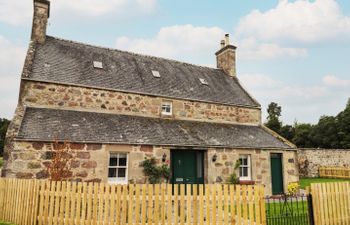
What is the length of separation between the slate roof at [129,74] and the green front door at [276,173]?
4.44 m

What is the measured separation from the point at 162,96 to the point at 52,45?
736cm

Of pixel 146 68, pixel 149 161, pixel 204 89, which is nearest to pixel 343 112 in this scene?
pixel 204 89

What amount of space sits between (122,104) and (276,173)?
9983mm

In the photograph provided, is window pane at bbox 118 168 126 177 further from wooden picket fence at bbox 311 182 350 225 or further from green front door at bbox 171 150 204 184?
wooden picket fence at bbox 311 182 350 225

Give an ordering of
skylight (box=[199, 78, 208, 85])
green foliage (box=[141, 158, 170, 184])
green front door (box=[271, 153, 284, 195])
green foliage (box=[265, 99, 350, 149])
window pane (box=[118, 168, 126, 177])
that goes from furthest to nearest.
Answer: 1. green foliage (box=[265, 99, 350, 149])
2. skylight (box=[199, 78, 208, 85])
3. green front door (box=[271, 153, 284, 195])
4. green foliage (box=[141, 158, 170, 184])
5. window pane (box=[118, 168, 126, 177])

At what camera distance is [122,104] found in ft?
47.5

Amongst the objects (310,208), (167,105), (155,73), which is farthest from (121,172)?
(155,73)

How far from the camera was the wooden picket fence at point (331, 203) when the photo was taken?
21.0 ft

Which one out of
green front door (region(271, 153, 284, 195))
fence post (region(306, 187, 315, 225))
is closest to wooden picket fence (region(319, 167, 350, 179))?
green front door (region(271, 153, 284, 195))

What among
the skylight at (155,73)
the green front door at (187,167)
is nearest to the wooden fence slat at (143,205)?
the green front door at (187,167)

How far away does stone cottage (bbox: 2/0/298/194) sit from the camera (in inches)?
421

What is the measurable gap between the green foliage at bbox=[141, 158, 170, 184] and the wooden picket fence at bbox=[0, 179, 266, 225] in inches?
187

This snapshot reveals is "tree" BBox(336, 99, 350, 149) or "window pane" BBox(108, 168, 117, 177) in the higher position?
"tree" BBox(336, 99, 350, 149)

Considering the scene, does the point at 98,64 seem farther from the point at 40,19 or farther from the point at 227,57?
the point at 227,57
